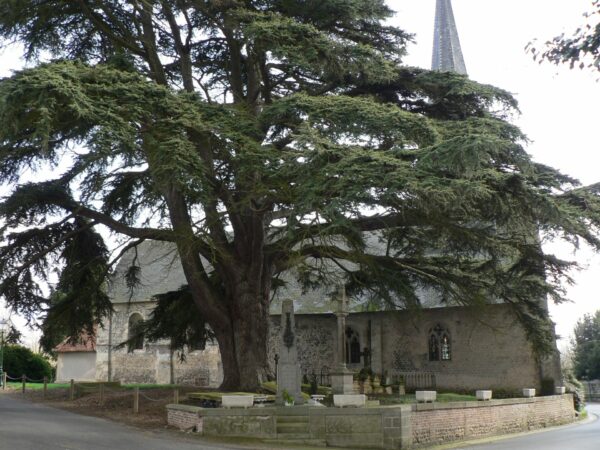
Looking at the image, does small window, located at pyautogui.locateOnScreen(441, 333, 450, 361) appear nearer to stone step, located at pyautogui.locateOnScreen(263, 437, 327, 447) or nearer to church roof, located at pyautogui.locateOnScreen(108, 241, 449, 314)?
church roof, located at pyautogui.locateOnScreen(108, 241, 449, 314)

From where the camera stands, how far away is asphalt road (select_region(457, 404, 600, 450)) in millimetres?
14039

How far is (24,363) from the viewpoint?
3653 cm

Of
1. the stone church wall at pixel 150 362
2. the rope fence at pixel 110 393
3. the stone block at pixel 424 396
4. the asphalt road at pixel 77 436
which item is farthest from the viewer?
the stone church wall at pixel 150 362

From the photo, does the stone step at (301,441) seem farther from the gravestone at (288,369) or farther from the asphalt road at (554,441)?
the asphalt road at (554,441)

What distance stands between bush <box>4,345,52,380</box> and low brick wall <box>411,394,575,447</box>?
27.3 meters

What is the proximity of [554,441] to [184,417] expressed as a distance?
8.67 metres

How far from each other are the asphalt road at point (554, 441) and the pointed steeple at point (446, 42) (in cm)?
2603

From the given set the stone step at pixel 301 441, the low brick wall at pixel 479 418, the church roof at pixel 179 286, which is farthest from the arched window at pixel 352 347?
the stone step at pixel 301 441

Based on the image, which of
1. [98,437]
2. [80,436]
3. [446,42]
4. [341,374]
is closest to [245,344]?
[341,374]

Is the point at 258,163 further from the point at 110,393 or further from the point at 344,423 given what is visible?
the point at 110,393

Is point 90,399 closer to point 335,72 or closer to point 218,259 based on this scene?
point 218,259

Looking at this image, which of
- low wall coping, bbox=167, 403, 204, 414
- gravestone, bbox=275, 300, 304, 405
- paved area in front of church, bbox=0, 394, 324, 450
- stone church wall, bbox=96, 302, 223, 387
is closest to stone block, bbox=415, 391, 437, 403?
gravestone, bbox=275, 300, 304, 405

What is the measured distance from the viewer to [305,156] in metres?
12.9

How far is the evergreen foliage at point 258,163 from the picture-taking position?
41.0ft
